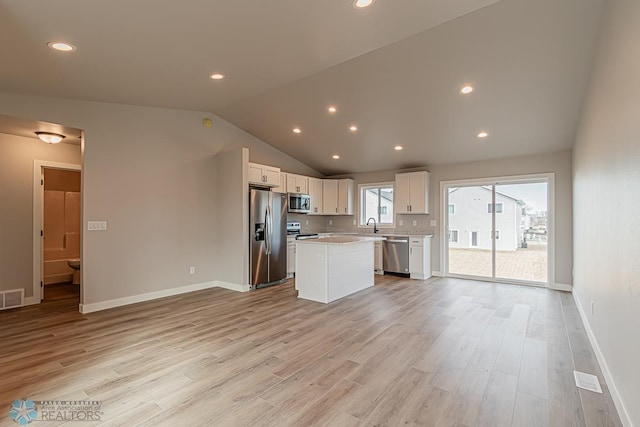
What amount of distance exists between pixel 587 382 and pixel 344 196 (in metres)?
5.83

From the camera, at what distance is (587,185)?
3438 mm

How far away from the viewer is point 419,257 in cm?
634

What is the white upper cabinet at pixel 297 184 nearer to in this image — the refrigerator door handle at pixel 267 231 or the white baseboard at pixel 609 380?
the refrigerator door handle at pixel 267 231

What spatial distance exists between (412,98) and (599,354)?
3.48 m

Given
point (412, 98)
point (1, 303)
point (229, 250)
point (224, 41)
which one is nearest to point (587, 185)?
point (412, 98)

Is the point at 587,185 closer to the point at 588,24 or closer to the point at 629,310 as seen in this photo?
the point at 588,24

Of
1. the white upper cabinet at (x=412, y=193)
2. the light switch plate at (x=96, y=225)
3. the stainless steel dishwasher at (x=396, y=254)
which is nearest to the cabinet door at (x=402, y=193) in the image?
the white upper cabinet at (x=412, y=193)

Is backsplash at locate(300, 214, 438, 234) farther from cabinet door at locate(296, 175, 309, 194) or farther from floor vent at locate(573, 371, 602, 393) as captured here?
floor vent at locate(573, 371, 602, 393)

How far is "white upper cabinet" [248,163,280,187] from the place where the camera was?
555 cm

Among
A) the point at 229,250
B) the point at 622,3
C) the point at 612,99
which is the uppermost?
the point at 622,3

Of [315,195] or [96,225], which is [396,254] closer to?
[315,195]

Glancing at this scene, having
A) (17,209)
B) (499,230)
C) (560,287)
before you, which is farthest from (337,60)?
(560,287)

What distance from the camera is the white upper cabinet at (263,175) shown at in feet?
18.2

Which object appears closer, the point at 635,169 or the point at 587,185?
the point at 635,169
